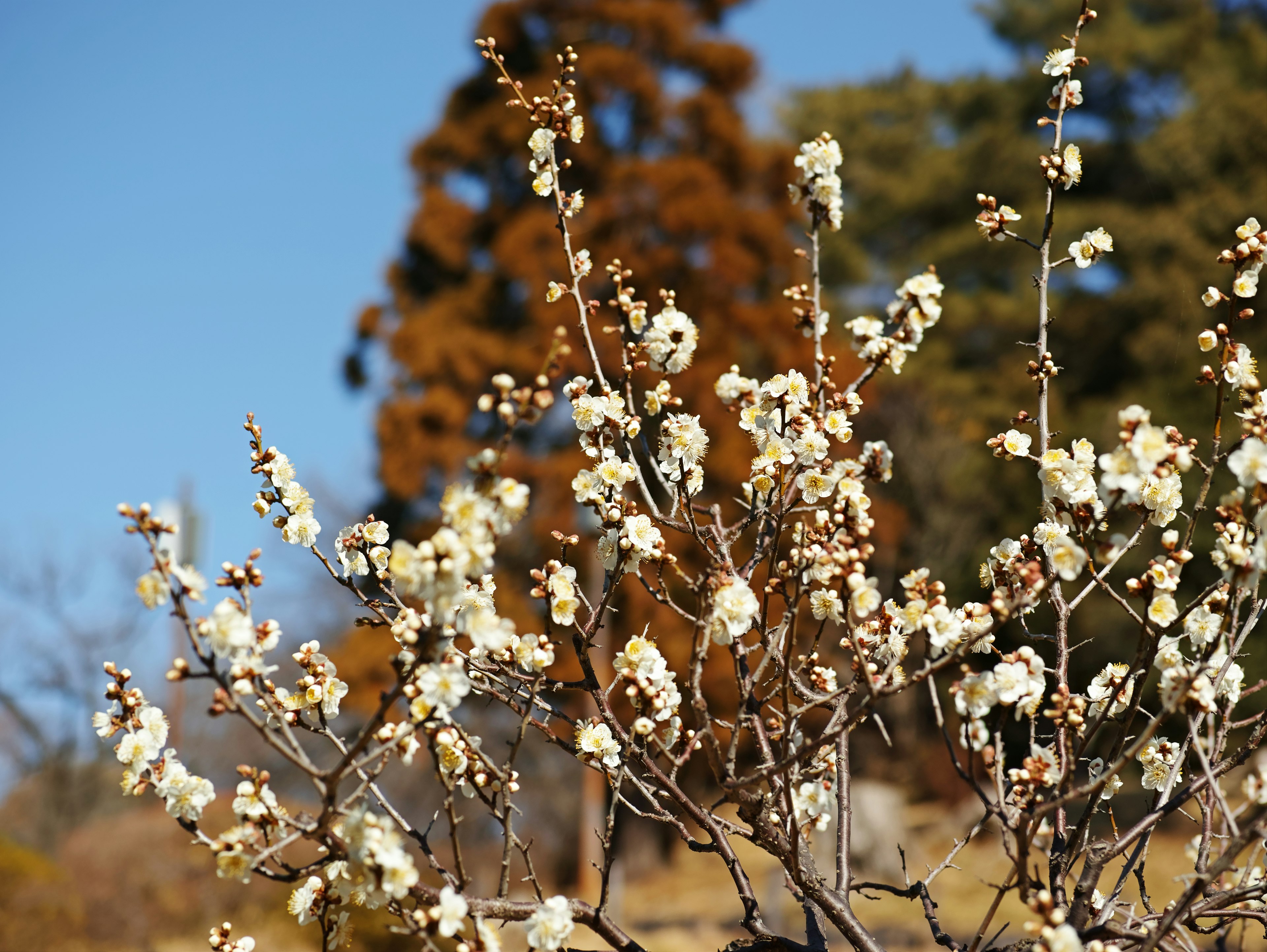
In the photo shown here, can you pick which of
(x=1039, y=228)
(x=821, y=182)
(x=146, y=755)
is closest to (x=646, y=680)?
(x=146, y=755)

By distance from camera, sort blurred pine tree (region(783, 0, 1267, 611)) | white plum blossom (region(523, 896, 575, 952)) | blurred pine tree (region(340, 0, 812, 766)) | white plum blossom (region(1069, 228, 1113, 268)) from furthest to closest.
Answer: blurred pine tree (region(783, 0, 1267, 611))
blurred pine tree (region(340, 0, 812, 766))
white plum blossom (region(1069, 228, 1113, 268))
white plum blossom (region(523, 896, 575, 952))

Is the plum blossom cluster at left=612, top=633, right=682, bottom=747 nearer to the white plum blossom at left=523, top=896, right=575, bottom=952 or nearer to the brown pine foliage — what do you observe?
the white plum blossom at left=523, top=896, right=575, bottom=952

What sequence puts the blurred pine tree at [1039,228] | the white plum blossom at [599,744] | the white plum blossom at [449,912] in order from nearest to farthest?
the white plum blossom at [449,912] → the white plum blossom at [599,744] → the blurred pine tree at [1039,228]

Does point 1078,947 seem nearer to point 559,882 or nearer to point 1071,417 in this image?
point 559,882

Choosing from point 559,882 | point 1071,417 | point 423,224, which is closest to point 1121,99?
point 1071,417

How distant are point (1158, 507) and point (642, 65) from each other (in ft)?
Answer: 39.2

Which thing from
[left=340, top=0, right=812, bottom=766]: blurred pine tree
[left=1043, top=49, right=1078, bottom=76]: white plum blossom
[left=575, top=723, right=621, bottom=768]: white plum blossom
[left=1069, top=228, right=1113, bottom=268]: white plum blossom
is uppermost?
[left=340, top=0, right=812, bottom=766]: blurred pine tree

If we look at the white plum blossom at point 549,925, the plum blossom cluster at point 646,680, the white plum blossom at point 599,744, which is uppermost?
the plum blossom cluster at point 646,680

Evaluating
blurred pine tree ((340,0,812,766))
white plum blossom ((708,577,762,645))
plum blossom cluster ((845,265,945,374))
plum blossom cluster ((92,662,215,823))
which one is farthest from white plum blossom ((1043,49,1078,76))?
blurred pine tree ((340,0,812,766))

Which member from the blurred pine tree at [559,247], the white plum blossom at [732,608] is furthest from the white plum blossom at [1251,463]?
the blurred pine tree at [559,247]

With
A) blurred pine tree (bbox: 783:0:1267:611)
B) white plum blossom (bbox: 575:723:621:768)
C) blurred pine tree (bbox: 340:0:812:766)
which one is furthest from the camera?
blurred pine tree (bbox: 783:0:1267:611)

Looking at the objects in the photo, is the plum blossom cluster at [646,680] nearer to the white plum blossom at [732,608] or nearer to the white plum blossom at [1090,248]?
the white plum blossom at [732,608]

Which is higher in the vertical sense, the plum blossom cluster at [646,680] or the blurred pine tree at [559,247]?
the blurred pine tree at [559,247]

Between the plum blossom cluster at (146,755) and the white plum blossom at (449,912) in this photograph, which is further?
the plum blossom cluster at (146,755)
